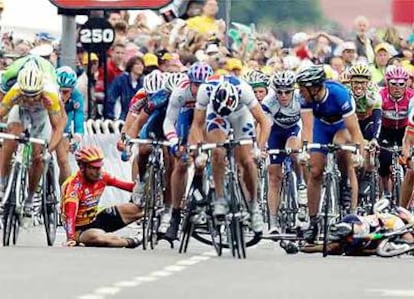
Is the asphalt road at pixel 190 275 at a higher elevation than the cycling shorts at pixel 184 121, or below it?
below

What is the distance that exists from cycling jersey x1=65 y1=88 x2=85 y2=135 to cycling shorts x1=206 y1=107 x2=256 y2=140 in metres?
3.66

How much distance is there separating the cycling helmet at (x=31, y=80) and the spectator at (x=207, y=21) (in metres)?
10.7

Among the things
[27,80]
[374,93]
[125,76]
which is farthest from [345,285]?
[125,76]

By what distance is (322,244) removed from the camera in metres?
18.0

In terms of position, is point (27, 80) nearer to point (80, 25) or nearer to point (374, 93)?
point (374, 93)

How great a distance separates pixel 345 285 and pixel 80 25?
1395 cm

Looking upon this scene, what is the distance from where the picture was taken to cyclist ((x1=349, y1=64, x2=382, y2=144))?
21.4 m

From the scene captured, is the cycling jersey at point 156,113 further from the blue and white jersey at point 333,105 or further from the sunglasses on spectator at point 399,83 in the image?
the sunglasses on spectator at point 399,83

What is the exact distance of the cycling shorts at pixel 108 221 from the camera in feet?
60.9

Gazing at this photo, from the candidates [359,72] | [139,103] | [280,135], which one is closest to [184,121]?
[139,103]

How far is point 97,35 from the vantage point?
86.7 ft

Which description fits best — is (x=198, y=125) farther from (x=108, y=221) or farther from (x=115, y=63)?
(x=115, y=63)

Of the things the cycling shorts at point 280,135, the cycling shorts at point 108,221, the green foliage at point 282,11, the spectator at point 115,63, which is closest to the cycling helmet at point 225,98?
the cycling shorts at point 108,221

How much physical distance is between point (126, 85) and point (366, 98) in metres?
5.56
